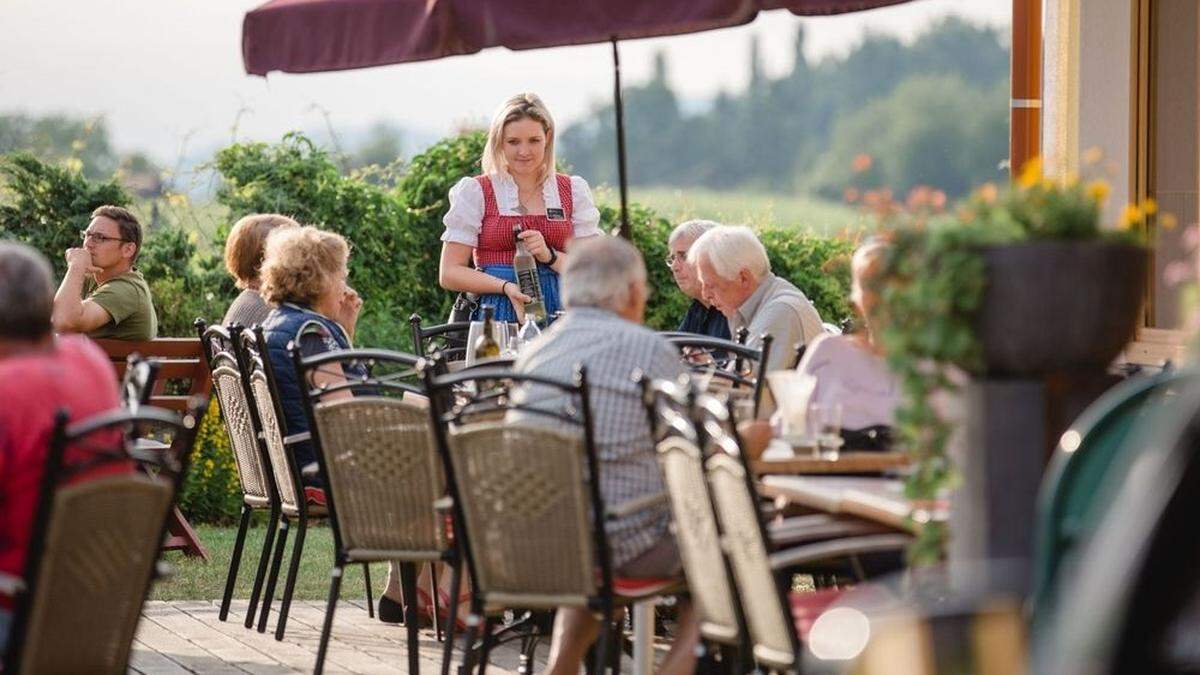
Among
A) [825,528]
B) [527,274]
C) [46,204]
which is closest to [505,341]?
[527,274]

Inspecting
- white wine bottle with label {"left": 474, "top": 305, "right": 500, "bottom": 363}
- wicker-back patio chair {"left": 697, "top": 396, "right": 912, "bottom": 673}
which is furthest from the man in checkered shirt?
white wine bottle with label {"left": 474, "top": 305, "right": 500, "bottom": 363}

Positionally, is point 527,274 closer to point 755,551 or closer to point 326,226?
point 326,226

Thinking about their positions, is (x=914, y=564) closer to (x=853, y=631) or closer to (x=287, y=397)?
(x=853, y=631)

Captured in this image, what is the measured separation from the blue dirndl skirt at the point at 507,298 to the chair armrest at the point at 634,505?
9.30ft

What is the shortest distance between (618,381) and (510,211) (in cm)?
303

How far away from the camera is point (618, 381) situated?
446cm

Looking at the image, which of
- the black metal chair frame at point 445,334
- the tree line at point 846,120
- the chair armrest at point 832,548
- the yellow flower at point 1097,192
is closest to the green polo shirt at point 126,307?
the black metal chair frame at point 445,334

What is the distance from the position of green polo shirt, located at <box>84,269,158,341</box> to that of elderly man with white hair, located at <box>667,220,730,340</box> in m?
2.22

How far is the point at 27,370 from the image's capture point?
11.9ft

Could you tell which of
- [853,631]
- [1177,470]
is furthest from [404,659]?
[1177,470]

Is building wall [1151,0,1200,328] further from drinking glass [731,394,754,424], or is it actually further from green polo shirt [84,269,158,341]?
green polo shirt [84,269,158,341]

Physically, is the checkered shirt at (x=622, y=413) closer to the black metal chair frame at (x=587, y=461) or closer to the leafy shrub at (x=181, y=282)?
the black metal chair frame at (x=587, y=461)

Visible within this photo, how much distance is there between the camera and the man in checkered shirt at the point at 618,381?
445 cm

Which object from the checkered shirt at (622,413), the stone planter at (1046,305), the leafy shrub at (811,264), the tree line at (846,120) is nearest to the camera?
the stone planter at (1046,305)
